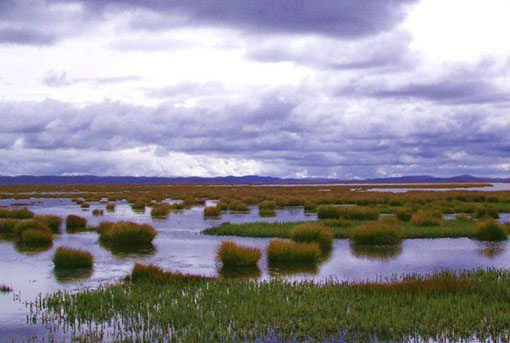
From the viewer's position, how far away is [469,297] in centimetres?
1444

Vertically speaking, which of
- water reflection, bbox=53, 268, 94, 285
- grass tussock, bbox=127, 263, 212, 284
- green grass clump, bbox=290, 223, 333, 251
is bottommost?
water reflection, bbox=53, 268, 94, 285

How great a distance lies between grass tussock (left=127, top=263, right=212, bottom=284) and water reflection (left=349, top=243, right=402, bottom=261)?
25.7ft

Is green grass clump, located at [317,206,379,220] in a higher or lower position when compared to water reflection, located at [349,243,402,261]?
higher

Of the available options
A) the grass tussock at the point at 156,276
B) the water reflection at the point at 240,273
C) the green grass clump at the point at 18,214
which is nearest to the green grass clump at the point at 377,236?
the water reflection at the point at 240,273

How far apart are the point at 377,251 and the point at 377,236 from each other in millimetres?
2153

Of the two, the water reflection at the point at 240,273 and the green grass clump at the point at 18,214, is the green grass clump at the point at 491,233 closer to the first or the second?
the water reflection at the point at 240,273

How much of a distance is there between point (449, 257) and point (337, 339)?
1240 centimetres

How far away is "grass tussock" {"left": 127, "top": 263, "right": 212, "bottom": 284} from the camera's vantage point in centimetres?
1719

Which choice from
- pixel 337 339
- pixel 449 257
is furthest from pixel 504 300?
pixel 449 257

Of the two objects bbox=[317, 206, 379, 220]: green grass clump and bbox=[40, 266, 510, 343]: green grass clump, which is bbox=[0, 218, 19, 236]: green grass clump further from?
bbox=[40, 266, 510, 343]: green grass clump

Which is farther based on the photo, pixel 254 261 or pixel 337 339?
pixel 254 261

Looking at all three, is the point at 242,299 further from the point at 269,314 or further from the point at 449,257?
the point at 449,257

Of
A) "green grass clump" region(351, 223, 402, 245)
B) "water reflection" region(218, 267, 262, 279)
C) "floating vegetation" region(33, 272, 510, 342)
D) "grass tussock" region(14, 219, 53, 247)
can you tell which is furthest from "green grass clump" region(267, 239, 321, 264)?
"grass tussock" region(14, 219, 53, 247)

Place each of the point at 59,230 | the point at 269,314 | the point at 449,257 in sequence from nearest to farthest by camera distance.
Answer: the point at 269,314, the point at 449,257, the point at 59,230
